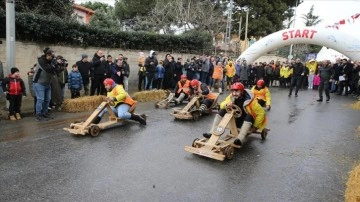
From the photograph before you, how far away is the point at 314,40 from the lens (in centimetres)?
2156

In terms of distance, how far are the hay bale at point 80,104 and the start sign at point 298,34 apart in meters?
13.9

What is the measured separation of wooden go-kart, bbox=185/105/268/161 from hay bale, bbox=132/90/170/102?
689 cm

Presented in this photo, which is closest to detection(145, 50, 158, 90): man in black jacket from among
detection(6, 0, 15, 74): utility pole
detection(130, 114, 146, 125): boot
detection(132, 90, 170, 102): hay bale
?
detection(132, 90, 170, 102): hay bale

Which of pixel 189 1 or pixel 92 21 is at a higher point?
pixel 189 1

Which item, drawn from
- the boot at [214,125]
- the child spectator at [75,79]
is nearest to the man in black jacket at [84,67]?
the child spectator at [75,79]

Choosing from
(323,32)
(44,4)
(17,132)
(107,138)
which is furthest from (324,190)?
(323,32)

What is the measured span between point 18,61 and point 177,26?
1999 centimetres

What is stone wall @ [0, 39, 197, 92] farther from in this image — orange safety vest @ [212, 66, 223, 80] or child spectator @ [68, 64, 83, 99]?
orange safety vest @ [212, 66, 223, 80]

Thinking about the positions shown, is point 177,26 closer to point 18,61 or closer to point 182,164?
point 18,61

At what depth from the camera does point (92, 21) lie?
27969 millimetres

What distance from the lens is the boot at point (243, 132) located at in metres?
7.65

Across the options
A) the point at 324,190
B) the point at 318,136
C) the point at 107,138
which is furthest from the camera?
the point at 318,136

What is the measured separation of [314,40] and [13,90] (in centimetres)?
1722

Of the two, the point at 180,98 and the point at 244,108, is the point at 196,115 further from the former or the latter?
the point at 244,108
